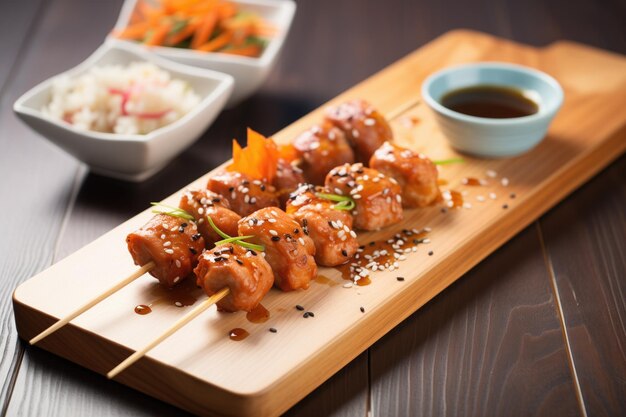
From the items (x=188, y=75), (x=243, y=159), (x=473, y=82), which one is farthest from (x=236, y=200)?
Answer: (x=473, y=82)

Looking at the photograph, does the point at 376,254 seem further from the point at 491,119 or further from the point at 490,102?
the point at 490,102

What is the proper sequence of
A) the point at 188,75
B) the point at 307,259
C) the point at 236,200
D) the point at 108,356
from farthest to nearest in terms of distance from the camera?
1. the point at 188,75
2. the point at 236,200
3. the point at 307,259
4. the point at 108,356

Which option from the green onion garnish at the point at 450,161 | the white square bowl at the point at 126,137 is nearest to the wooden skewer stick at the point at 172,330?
the white square bowl at the point at 126,137

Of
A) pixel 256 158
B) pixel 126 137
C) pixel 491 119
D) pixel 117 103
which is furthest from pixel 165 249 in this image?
pixel 491 119

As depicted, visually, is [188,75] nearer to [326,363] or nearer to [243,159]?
[243,159]

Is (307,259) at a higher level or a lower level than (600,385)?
higher

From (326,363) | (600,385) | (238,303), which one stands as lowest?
(600,385)

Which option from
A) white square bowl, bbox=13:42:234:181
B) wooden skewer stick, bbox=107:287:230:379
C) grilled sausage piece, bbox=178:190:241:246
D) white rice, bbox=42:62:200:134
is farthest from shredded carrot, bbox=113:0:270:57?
wooden skewer stick, bbox=107:287:230:379
